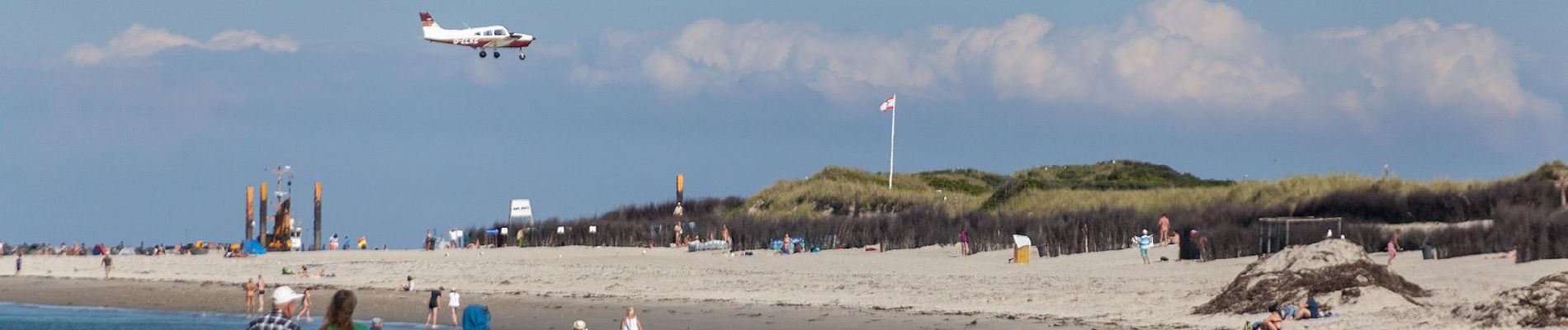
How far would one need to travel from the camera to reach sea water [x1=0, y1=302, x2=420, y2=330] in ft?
83.9

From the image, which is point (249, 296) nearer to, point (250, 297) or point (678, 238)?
point (250, 297)

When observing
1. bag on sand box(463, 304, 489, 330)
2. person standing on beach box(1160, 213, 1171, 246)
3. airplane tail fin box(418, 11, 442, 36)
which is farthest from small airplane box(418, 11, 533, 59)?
bag on sand box(463, 304, 489, 330)

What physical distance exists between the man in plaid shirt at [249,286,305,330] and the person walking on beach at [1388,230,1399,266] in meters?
20.5

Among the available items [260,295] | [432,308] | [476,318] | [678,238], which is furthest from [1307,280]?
[678,238]

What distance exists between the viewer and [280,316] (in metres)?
8.04

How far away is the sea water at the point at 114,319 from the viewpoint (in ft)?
83.9

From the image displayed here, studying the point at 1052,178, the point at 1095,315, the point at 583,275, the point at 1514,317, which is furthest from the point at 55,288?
the point at 1052,178

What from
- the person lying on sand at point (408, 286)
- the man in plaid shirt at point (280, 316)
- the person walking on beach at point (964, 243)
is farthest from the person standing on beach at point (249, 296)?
the man in plaid shirt at point (280, 316)

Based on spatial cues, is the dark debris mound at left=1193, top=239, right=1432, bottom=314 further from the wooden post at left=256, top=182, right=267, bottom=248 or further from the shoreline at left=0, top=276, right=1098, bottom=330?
the wooden post at left=256, top=182, right=267, bottom=248

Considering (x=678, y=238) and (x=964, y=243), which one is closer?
(x=964, y=243)

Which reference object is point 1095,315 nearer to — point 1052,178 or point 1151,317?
point 1151,317

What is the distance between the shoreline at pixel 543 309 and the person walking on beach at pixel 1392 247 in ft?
21.6

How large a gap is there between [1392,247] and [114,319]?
20.7m

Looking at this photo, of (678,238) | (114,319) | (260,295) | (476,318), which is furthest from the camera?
(678,238)
